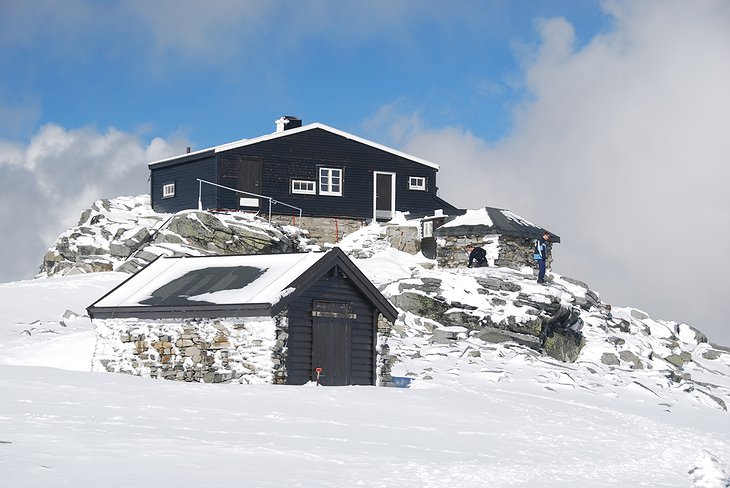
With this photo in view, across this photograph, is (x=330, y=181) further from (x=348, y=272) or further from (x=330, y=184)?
(x=348, y=272)

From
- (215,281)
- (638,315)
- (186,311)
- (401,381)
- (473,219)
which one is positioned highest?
(473,219)

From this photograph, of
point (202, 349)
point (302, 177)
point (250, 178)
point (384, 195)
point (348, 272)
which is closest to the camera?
point (202, 349)

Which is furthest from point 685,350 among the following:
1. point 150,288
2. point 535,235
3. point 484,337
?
point 150,288

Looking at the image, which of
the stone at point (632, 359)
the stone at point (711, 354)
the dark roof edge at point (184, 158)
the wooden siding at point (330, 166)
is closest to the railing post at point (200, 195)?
the dark roof edge at point (184, 158)

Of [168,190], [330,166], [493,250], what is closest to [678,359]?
[493,250]

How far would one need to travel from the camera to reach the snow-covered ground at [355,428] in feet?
41.8

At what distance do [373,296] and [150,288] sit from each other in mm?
5872

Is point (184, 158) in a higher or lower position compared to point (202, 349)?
higher

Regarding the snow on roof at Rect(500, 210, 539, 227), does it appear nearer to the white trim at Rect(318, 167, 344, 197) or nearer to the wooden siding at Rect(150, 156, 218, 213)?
the white trim at Rect(318, 167, 344, 197)

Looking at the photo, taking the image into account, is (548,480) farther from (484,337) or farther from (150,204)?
(150,204)

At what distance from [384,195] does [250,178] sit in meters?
7.00

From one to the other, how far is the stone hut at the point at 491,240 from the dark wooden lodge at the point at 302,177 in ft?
19.4

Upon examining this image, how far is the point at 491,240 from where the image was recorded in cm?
4378

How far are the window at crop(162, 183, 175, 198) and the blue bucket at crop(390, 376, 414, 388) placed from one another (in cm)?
2502
